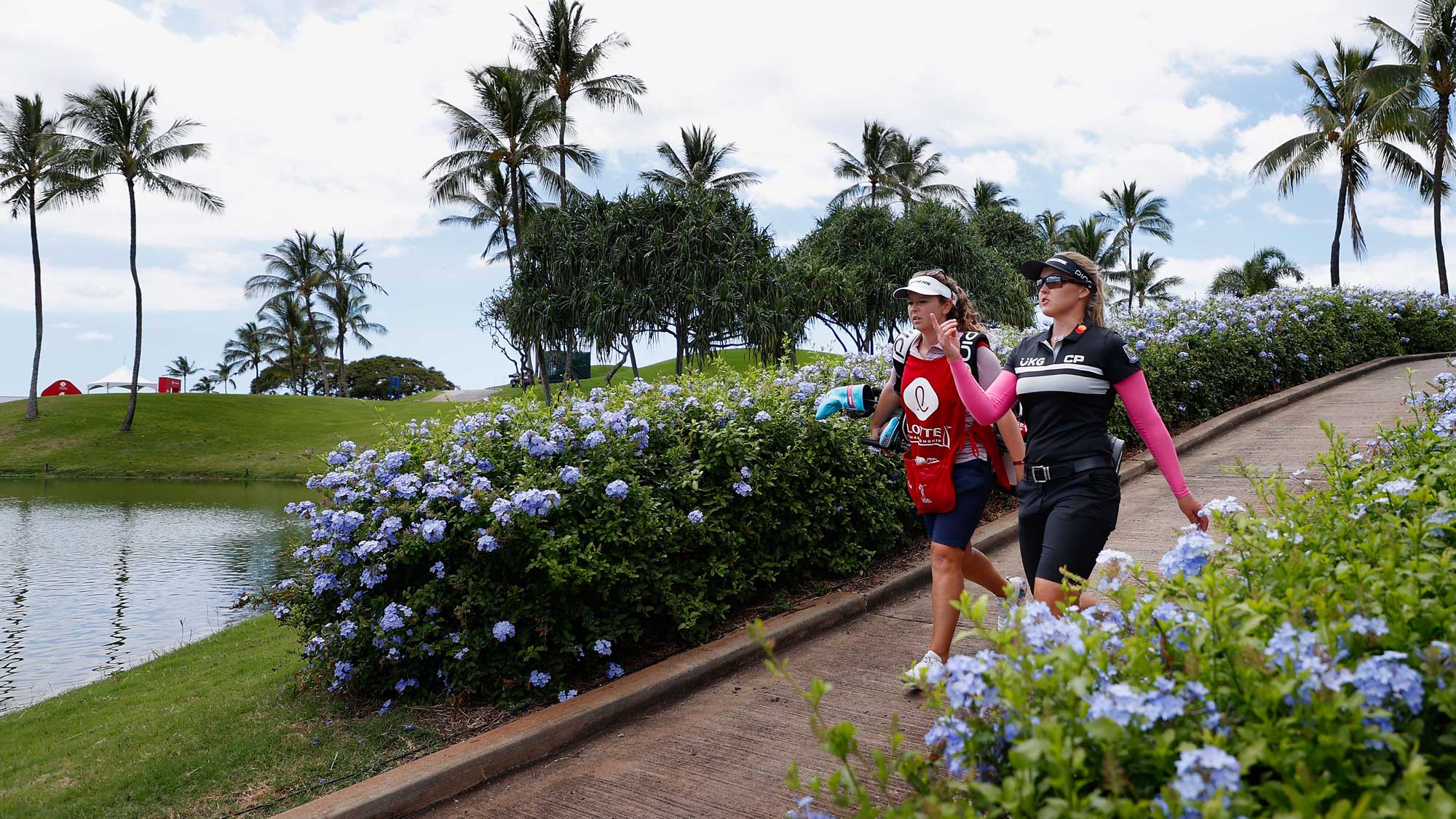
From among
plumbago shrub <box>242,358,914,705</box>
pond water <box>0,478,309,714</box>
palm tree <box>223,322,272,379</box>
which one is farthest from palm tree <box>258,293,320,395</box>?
plumbago shrub <box>242,358,914,705</box>

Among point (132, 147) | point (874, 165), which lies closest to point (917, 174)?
point (874, 165)

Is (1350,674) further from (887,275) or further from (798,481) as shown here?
(887,275)

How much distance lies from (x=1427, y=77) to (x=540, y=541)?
33.9 meters

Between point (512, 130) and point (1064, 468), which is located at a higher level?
point (512, 130)

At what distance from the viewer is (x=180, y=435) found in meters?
40.2

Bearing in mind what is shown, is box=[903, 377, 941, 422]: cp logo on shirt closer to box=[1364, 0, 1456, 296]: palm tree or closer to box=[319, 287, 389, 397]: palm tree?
box=[1364, 0, 1456, 296]: palm tree

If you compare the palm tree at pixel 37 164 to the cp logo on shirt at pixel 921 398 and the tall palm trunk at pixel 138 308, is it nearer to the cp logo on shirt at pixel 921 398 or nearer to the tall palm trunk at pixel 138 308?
the tall palm trunk at pixel 138 308

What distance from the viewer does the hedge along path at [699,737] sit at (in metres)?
3.42

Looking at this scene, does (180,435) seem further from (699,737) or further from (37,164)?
(699,737)

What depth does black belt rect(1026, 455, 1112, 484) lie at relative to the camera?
3.36 metres

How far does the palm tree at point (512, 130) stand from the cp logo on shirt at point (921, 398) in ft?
100

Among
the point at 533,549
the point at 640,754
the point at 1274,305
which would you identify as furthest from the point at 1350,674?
the point at 1274,305

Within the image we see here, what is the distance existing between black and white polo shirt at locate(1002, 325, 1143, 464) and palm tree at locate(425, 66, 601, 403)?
31024mm

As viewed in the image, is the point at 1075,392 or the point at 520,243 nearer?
the point at 1075,392
